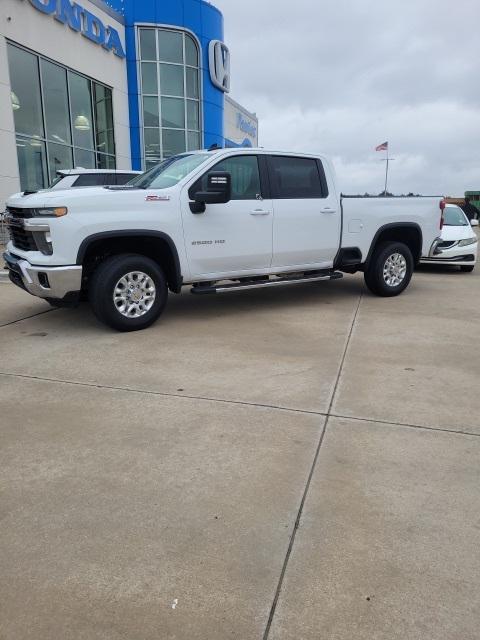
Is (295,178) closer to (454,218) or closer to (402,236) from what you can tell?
(402,236)

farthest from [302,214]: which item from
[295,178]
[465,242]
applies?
[465,242]

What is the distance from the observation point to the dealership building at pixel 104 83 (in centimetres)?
1599

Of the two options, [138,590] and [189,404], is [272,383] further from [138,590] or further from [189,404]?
[138,590]

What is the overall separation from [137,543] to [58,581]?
1.21 feet

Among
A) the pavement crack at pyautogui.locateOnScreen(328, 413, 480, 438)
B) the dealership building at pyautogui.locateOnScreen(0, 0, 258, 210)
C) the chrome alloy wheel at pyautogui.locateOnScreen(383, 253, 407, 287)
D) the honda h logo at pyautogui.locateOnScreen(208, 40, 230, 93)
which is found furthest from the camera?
the honda h logo at pyautogui.locateOnScreen(208, 40, 230, 93)

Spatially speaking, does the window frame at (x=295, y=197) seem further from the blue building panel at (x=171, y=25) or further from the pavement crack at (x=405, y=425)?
the blue building panel at (x=171, y=25)

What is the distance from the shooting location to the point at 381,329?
6.18m

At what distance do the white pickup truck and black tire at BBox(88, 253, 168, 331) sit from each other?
1cm

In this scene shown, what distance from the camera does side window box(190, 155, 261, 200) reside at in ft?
21.0

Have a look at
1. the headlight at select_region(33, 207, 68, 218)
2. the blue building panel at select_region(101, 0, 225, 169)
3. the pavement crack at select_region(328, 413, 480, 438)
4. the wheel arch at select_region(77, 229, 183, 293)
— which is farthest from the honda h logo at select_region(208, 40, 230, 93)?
the pavement crack at select_region(328, 413, 480, 438)

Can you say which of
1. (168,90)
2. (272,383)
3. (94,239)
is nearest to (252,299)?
(94,239)

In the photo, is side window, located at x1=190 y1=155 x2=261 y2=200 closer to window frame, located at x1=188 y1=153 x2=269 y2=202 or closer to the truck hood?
window frame, located at x1=188 y1=153 x2=269 y2=202

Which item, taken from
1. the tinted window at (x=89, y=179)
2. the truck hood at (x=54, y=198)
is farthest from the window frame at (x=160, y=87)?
the truck hood at (x=54, y=198)

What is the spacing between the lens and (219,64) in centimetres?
2492
